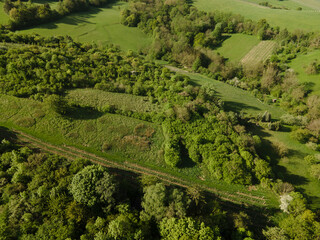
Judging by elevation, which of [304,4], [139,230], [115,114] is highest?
[304,4]

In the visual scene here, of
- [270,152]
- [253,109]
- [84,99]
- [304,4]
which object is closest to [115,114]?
[84,99]

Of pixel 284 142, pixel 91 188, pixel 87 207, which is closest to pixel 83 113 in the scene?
pixel 91 188

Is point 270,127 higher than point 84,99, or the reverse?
point 84,99

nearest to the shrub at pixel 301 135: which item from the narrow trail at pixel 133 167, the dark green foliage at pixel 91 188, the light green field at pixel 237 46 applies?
the narrow trail at pixel 133 167

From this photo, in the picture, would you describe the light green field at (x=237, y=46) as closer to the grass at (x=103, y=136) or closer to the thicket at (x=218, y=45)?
the thicket at (x=218, y=45)

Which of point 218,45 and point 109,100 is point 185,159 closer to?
point 109,100

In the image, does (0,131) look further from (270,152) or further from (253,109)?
(253,109)
